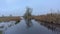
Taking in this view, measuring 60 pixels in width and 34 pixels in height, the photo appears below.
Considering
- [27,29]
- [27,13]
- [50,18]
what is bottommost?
[27,29]

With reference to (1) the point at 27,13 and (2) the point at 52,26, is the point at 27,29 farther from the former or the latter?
(2) the point at 52,26

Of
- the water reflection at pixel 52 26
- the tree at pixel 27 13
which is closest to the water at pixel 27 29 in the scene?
the water reflection at pixel 52 26

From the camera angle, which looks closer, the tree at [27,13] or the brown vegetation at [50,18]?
the brown vegetation at [50,18]

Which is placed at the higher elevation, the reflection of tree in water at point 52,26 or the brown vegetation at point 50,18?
the brown vegetation at point 50,18

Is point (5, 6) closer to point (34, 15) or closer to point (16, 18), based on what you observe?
point (16, 18)

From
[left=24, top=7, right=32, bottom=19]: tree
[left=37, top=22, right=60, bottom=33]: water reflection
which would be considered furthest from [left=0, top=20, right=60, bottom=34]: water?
[left=24, top=7, right=32, bottom=19]: tree

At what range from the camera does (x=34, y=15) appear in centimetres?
400

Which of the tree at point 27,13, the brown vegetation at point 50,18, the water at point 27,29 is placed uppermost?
the tree at point 27,13

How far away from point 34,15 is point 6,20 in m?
Answer: 0.69

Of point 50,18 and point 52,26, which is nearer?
point 50,18

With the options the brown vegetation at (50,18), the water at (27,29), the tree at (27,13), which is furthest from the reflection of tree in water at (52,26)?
the tree at (27,13)

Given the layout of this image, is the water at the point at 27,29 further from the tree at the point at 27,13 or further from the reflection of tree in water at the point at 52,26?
the tree at the point at 27,13

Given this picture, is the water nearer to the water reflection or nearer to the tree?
the water reflection

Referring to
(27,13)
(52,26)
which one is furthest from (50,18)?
(27,13)
